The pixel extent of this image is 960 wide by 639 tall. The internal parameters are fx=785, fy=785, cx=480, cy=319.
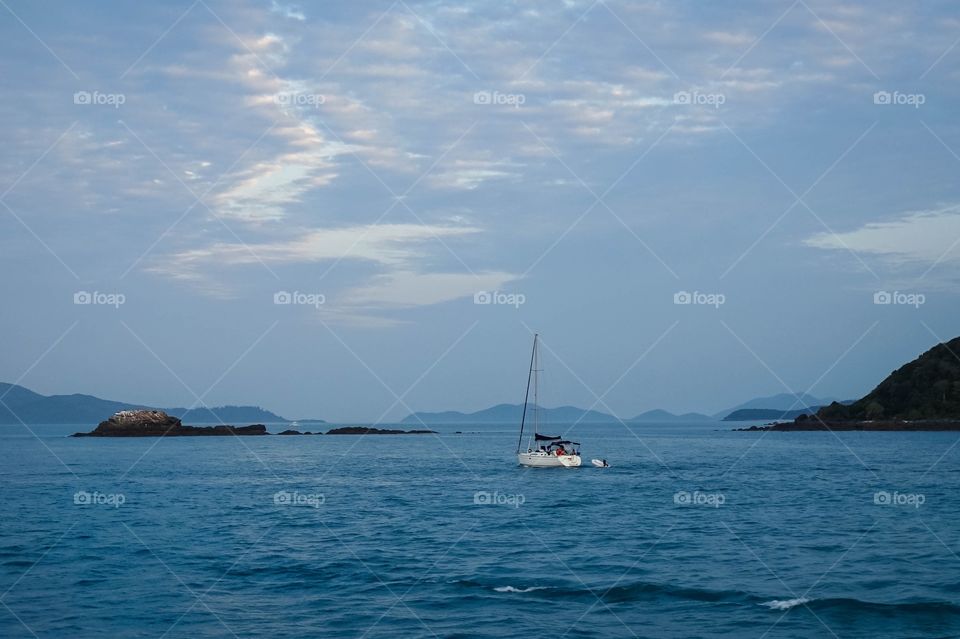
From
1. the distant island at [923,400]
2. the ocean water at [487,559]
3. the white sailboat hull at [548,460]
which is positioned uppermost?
the distant island at [923,400]

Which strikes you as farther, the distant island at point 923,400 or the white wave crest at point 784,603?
the distant island at point 923,400

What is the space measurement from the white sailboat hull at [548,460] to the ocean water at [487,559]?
651 inches

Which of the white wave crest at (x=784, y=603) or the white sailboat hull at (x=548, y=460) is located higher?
the white sailboat hull at (x=548, y=460)

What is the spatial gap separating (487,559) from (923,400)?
603ft

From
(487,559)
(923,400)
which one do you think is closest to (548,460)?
(487,559)

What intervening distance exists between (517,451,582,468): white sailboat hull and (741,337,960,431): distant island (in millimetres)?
120603

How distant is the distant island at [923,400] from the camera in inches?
6919

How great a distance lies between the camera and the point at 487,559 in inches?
1250

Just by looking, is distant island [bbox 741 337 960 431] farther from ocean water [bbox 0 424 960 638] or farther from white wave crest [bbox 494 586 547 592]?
white wave crest [bbox 494 586 547 592]

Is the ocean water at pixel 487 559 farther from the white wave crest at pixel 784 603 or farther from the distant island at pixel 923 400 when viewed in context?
the distant island at pixel 923 400

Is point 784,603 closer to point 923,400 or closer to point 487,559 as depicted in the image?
point 487,559

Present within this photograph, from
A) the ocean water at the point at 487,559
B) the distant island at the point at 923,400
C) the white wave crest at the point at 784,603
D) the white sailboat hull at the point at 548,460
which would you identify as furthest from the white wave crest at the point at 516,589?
the distant island at the point at 923,400

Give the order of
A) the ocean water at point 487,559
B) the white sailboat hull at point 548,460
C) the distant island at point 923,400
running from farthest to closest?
1. the distant island at point 923,400
2. the white sailboat hull at point 548,460
3. the ocean water at point 487,559

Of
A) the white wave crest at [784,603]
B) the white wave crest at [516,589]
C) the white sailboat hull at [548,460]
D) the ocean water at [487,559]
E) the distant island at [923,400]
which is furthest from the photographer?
the distant island at [923,400]
